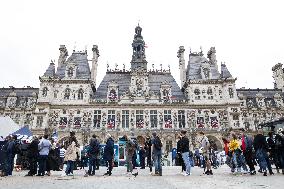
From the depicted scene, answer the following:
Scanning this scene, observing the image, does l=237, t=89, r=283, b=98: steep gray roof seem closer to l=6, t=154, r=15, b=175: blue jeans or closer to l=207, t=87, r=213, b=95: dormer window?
l=207, t=87, r=213, b=95: dormer window

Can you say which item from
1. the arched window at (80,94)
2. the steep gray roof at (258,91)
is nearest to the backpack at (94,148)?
the arched window at (80,94)

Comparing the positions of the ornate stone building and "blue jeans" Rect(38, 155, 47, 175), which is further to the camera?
the ornate stone building

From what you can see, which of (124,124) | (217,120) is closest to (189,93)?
(217,120)

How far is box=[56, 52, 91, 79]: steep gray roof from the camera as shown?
4019 cm

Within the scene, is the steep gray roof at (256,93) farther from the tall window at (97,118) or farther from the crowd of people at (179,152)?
the crowd of people at (179,152)

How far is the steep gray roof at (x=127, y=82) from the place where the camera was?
3965cm

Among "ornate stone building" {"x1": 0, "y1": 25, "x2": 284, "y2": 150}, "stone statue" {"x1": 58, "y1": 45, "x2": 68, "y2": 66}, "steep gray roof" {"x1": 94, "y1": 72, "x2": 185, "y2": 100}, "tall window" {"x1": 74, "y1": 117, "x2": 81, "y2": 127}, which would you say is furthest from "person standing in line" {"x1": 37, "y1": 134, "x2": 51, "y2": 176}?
Result: "stone statue" {"x1": 58, "y1": 45, "x2": 68, "y2": 66}

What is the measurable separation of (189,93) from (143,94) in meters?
6.45

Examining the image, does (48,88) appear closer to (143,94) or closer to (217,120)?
(143,94)

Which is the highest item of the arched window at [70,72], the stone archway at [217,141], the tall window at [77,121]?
the arched window at [70,72]

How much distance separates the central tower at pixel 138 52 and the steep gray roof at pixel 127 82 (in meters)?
1.76

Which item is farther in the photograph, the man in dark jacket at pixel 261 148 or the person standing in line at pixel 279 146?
the person standing in line at pixel 279 146

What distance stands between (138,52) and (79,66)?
371 inches

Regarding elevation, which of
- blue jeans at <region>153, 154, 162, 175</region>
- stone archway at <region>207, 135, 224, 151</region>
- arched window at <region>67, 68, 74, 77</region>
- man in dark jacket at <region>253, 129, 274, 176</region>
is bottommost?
blue jeans at <region>153, 154, 162, 175</region>
